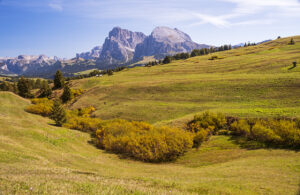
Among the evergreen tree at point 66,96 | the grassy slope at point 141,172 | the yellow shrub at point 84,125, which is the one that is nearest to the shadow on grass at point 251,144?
the grassy slope at point 141,172

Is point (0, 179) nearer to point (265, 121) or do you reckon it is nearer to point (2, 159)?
point (2, 159)

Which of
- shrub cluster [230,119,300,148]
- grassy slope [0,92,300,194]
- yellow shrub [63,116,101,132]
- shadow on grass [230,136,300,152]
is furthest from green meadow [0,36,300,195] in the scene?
yellow shrub [63,116,101,132]

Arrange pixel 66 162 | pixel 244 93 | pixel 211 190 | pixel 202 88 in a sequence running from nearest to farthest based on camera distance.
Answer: pixel 211 190
pixel 66 162
pixel 244 93
pixel 202 88

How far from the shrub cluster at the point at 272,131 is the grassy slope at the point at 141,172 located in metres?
2.82

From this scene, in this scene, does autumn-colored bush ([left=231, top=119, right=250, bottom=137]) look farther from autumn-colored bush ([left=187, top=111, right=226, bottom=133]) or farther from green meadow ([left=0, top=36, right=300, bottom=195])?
autumn-colored bush ([left=187, top=111, right=226, bottom=133])

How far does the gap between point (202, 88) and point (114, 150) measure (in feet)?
151

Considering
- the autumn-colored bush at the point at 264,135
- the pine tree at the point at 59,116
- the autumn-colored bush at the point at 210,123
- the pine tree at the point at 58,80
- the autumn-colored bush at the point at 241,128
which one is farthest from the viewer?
the pine tree at the point at 58,80

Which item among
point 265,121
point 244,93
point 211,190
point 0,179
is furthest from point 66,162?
point 244,93

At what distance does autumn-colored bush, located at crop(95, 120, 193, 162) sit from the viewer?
3566cm

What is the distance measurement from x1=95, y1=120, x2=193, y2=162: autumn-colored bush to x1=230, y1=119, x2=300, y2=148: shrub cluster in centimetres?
1166

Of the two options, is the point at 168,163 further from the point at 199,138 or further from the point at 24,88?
the point at 24,88

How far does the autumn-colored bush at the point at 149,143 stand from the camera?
117 feet

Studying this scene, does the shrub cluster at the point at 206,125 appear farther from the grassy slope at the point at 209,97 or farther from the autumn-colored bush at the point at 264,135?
the autumn-colored bush at the point at 264,135

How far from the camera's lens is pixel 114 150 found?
136 feet
